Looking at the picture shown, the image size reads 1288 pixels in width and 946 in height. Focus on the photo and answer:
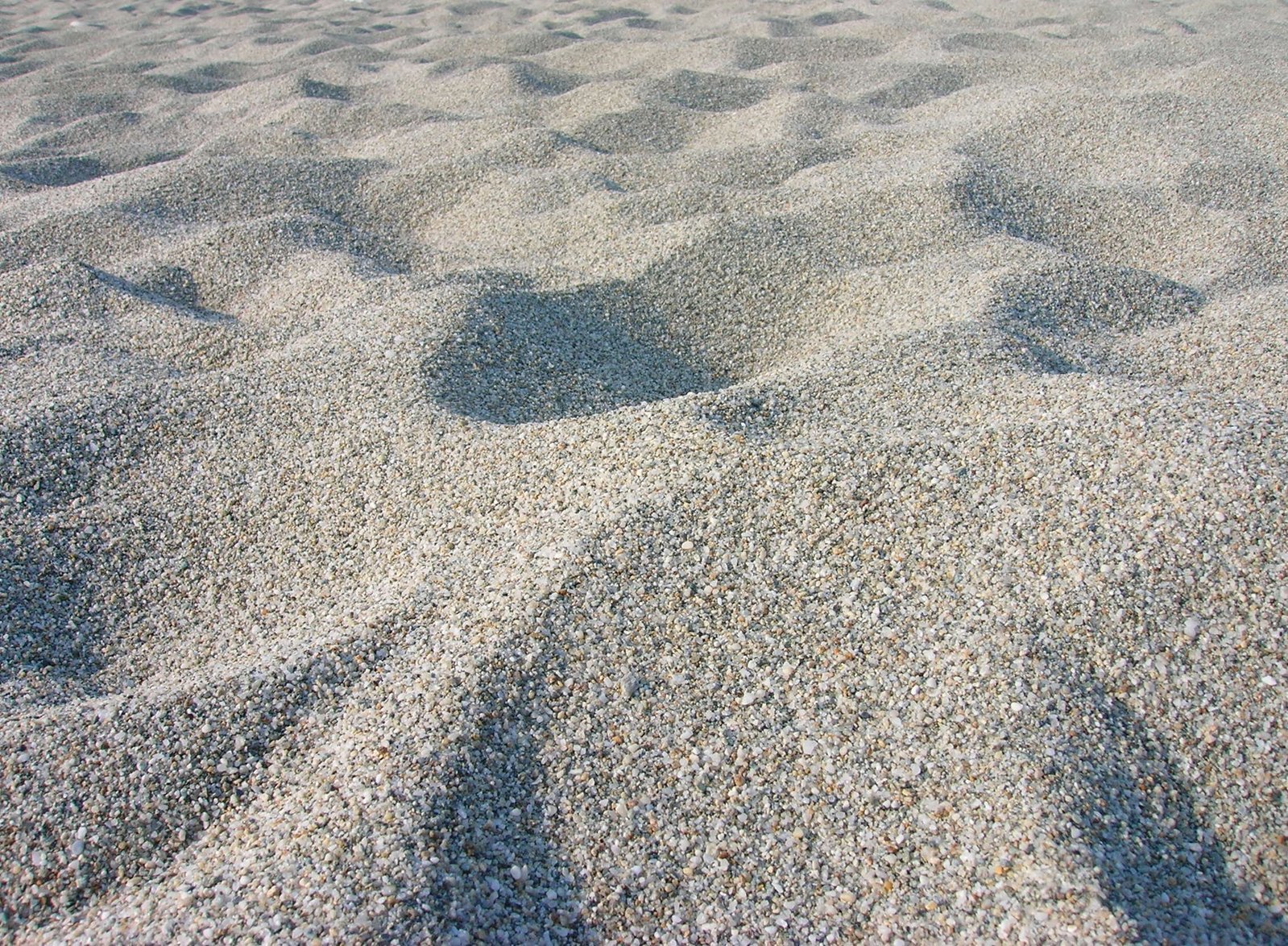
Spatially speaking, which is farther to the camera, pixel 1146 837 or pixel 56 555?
pixel 56 555

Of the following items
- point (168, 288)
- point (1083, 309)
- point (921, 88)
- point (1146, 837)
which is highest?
point (921, 88)

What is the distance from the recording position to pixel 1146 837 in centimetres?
176

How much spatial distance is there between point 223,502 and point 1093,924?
2447 millimetres

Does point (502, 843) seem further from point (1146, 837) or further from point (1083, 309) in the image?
point (1083, 309)

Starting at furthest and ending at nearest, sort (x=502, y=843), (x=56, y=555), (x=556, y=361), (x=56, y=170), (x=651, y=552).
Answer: (x=56, y=170) < (x=556, y=361) < (x=56, y=555) < (x=651, y=552) < (x=502, y=843)

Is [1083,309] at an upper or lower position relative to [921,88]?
lower

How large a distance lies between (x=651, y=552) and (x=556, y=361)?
123 cm

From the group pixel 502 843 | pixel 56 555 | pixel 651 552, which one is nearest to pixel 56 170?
pixel 56 555

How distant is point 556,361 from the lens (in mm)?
3340

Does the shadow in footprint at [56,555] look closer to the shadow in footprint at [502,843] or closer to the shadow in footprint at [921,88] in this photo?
the shadow in footprint at [502,843]

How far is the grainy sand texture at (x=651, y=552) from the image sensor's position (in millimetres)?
1725

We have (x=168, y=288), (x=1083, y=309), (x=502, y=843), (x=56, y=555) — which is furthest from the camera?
(x=168, y=288)

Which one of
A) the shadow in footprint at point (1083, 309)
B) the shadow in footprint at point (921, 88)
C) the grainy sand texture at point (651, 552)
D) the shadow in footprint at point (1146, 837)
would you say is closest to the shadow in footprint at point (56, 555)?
the grainy sand texture at point (651, 552)

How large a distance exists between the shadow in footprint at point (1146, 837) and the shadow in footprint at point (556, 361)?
70.4 inches
